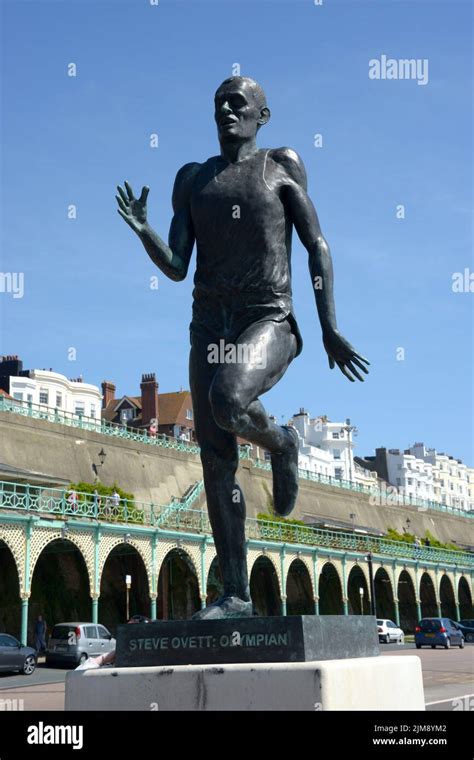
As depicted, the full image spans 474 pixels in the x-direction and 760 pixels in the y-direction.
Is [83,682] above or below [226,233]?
below

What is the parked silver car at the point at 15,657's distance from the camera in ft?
75.4

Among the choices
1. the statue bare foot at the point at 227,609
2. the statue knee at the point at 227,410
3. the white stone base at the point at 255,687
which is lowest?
the white stone base at the point at 255,687

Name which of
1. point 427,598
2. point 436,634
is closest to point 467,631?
point 436,634

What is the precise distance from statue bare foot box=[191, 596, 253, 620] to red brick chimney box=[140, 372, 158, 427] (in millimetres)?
65881

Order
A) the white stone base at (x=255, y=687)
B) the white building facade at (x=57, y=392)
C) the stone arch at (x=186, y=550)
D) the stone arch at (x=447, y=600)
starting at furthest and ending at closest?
the stone arch at (x=447, y=600)
the white building facade at (x=57, y=392)
the stone arch at (x=186, y=550)
the white stone base at (x=255, y=687)

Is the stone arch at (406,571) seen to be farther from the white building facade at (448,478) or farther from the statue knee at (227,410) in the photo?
the white building facade at (448,478)

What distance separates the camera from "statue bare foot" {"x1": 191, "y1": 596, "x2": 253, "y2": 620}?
4.39 m

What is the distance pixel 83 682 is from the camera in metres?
4.10

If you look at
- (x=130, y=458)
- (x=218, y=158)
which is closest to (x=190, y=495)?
(x=130, y=458)

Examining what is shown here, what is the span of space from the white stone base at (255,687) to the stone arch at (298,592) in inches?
1673

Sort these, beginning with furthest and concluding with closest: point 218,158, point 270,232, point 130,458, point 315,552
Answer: point 130,458 < point 315,552 < point 218,158 < point 270,232

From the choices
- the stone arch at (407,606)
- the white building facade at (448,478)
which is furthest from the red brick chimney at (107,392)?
the white building facade at (448,478)
